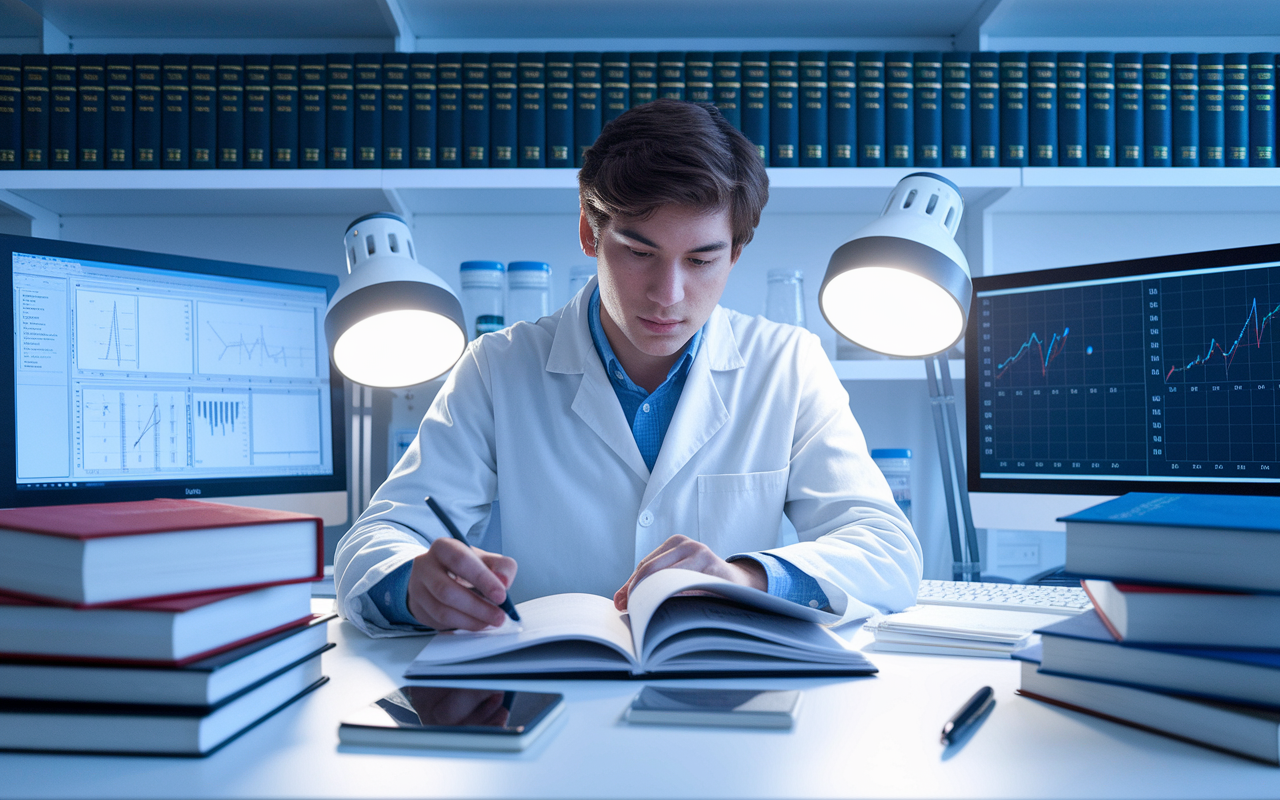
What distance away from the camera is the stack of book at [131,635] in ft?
1.58

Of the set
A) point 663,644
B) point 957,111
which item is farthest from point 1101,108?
point 663,644

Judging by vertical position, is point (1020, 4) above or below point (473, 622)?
above

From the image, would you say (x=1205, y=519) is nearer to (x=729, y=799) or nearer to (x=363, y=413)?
(x=729, y=799)

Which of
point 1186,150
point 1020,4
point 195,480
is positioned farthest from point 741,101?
point 195,480

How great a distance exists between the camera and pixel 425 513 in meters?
1.00

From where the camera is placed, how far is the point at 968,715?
52 cm

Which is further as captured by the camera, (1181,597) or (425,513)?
(425,513)

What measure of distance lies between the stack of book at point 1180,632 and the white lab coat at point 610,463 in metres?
0.41

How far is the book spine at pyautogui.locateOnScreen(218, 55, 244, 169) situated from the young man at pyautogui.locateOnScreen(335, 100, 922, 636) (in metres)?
Result: 0.66

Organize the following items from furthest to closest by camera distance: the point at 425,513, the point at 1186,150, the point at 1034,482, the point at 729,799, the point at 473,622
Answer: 1. the point at 1186,150
2. the point at 1034,482
3. the point at 425,513
4. the point at 473,622
5. the point at 729,799

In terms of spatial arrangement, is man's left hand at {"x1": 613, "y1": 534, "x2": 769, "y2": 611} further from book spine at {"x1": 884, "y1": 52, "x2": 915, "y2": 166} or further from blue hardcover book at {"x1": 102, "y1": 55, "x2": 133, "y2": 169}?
blue hardcover book at {"x1": 102, "y1": 55, "x2": 133, "y2": 169}

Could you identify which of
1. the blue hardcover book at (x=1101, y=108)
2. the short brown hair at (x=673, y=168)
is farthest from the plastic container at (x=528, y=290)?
the blue hardcover book at (x=1101, y=108)

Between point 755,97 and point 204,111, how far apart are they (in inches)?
39.5

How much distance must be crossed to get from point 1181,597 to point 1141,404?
66 centimetres
